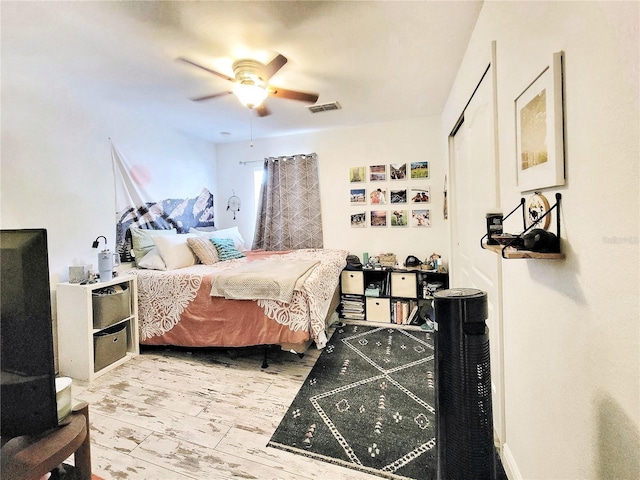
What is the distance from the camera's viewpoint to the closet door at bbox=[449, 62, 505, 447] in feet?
4.87

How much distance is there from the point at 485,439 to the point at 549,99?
109cm

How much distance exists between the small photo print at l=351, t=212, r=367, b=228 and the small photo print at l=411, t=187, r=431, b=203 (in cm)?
67

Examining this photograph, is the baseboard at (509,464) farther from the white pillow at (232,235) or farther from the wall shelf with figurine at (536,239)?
the white pillow at (232,235)

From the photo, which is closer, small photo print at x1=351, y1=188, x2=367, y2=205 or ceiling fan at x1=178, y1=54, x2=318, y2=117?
ceiling fan at x1=178, y1=54, x2=318, y2=117

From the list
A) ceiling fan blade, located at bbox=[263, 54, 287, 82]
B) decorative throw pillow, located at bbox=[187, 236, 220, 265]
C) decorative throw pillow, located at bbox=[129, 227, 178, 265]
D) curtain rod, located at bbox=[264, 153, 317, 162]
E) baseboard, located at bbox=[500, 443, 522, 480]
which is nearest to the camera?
baseboard, located at bbox=[500, 443, 522, 480]

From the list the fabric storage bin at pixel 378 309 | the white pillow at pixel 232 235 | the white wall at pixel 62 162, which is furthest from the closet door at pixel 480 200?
the white wall at pixel 62 162

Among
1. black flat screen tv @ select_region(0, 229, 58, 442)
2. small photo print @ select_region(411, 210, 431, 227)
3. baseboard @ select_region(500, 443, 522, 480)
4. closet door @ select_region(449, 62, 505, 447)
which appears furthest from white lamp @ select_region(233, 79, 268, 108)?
baseboard @ select_region(500, 443, 522, 480)

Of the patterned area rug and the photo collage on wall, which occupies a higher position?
the photo collage on wall

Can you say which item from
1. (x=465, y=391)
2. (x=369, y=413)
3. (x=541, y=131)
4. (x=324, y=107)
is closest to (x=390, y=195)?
(x=324, y=107)

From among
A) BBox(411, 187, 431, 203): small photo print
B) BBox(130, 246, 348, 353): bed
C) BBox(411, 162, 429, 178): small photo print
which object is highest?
BBox(411, 162, 429, 178): small photo print

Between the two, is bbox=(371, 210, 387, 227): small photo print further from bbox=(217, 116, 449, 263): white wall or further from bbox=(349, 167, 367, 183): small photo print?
bbox=(349, 167, 367, 183): small photo print

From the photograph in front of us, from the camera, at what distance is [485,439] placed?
0.91 metres

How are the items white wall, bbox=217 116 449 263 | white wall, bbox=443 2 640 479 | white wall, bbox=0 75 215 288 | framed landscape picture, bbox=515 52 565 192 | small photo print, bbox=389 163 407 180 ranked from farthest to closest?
1. small photo print, bbox=389 163 407 180
2. white wall, bbox=217 116 449 263
3. white wall, bbox=0 75 215 288
4. framed landscape picture, bbox=515 52 565 192
5. white wall, bbox=443 2 640 479

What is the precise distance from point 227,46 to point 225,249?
2170mm
